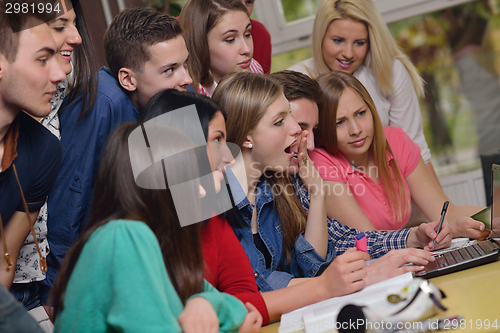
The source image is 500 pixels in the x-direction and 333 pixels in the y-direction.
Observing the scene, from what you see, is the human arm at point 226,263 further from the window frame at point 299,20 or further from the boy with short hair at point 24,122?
the window frame at point 299,20

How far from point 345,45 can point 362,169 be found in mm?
680

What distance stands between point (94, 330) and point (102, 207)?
0.74ft

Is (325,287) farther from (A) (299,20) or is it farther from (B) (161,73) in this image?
(A) (299,20)

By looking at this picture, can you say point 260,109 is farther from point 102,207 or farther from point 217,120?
point 102,207

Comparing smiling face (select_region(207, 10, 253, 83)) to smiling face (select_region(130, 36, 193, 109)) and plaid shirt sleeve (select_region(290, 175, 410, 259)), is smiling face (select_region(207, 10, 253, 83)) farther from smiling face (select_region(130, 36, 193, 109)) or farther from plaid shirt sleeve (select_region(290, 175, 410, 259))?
plaid shirt sleeve (select_region(290, 175, 410, 259))

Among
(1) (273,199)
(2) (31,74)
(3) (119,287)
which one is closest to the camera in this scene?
(3) (119,287)

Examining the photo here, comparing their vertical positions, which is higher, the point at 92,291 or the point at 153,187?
the point at 153,187

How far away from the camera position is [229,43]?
184cm

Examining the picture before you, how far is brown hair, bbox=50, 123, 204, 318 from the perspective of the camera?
0.83 m

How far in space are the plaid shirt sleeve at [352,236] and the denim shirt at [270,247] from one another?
0.09 metres

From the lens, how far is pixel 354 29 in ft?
6.99

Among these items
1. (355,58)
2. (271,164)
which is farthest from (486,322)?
(355,58)

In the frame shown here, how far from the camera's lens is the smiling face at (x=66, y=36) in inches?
49.5

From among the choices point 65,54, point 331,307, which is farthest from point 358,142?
point 65,54
